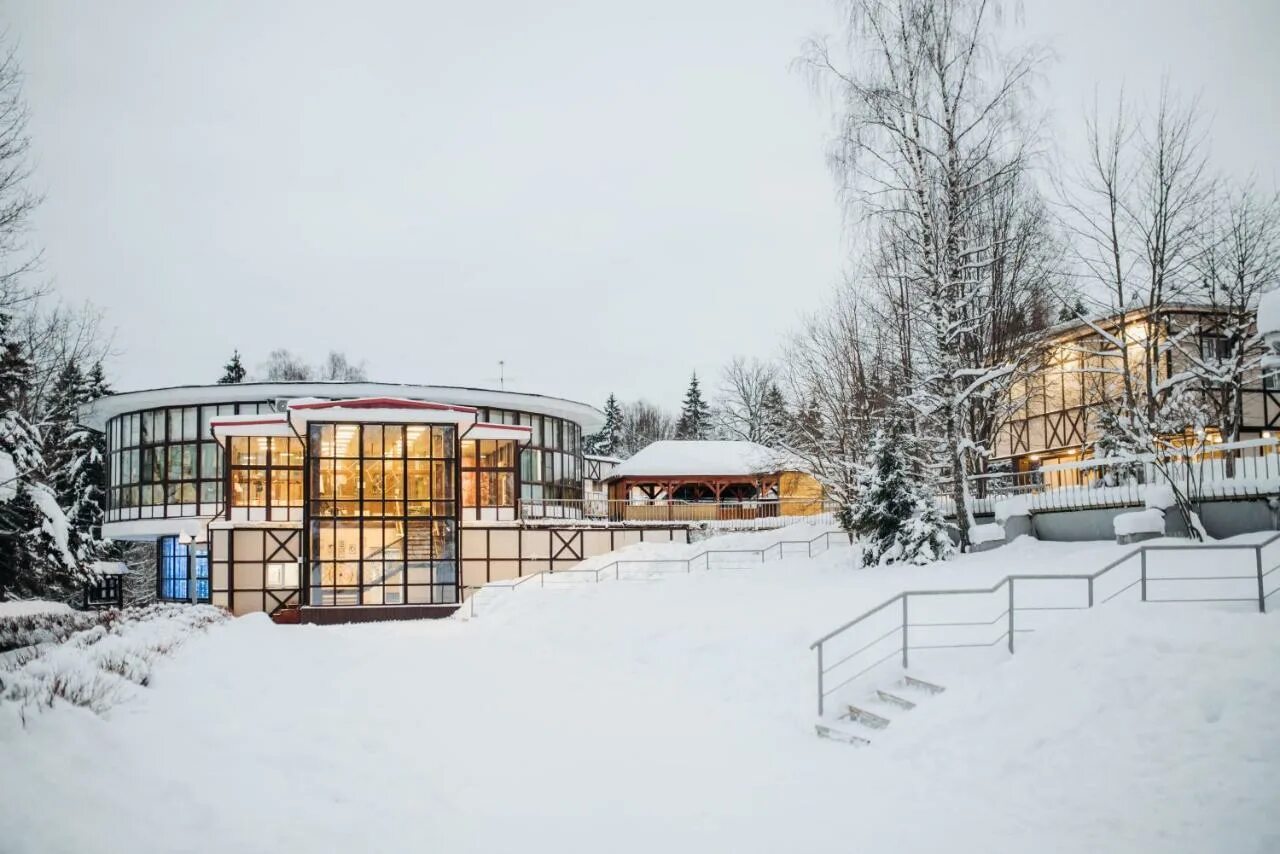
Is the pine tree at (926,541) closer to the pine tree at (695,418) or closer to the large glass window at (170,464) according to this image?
the large glass window at (170,464)

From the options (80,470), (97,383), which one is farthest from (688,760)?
(97,383)

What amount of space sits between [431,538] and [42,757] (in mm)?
22086

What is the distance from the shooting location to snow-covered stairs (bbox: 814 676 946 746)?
9391 millimetres

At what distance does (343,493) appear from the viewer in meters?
26.9

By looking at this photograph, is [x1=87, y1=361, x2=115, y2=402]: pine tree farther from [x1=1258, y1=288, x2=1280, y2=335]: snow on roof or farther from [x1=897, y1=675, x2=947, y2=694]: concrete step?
[x1=1258, y1=288, x2=1280, y2=335]: snow on roof

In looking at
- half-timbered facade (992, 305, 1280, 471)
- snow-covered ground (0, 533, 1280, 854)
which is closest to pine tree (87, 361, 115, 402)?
snow-covered ground (0, 533, 1280, 854)

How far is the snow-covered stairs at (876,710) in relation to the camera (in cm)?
939

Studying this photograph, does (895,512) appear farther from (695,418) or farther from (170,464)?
(695,418)

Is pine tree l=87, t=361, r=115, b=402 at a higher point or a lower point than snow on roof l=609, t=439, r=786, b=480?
higher

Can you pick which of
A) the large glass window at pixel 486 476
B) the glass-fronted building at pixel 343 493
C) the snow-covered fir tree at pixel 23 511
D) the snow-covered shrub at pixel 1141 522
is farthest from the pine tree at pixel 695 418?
the snow-covered shrub at pixel 1141 522

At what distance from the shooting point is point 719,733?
1080cm

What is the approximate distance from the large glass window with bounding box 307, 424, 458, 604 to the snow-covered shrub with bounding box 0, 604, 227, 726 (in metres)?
12.9

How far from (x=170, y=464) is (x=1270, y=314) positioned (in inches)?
1484

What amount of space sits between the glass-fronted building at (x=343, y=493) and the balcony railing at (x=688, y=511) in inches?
18.8
